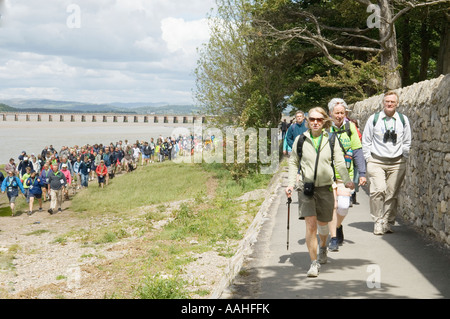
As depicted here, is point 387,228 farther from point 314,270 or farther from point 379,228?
point 314,270

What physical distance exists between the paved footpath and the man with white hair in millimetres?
290

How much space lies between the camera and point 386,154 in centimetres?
773

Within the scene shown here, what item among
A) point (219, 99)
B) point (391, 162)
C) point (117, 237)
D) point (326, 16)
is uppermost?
point (326, 16)

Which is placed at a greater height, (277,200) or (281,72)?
(281,72)

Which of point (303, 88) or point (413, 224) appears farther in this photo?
point (303, 88)

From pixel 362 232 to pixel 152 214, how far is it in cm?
1169

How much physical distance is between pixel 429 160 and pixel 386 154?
1.92 ft

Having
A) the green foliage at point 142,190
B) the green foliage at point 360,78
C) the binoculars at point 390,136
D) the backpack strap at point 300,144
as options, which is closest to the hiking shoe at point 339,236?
the binoculars at point 390,136

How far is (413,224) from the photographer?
848 cm

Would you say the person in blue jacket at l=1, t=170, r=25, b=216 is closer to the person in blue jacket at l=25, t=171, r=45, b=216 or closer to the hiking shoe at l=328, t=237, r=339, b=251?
the person in blue jacket at l=25, t=171, r=45, b=216

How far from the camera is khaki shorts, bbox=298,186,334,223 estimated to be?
5762 mm
